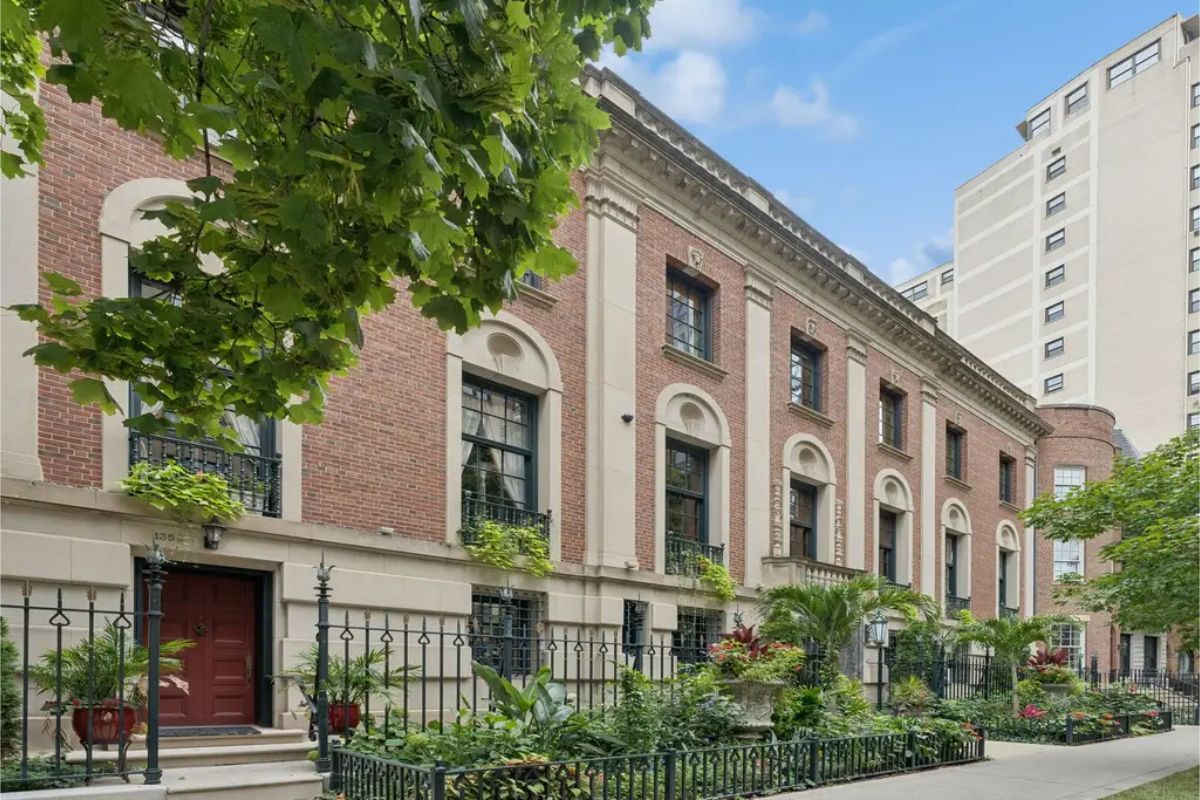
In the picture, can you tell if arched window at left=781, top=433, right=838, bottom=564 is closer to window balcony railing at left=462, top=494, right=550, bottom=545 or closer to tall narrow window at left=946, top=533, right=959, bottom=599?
window balcony railing at left=462, top=494, right=550, bottom=545

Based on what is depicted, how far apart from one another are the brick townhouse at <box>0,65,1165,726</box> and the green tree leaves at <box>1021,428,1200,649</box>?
5.99 m

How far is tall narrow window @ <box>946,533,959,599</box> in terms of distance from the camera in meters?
28.6

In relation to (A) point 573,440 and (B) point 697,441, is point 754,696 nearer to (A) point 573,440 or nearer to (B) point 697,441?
(A) point 573,440

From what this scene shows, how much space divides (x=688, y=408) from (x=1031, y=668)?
10.4 m

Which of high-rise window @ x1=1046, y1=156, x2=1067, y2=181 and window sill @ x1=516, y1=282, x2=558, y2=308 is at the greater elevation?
high-rise window @ x1=1046, y1=156, x2=1067, y2=181

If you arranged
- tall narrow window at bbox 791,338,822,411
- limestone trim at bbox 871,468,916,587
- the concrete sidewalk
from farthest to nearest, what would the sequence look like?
limestone trim at bbox 871,468,916,587, tall narrow window at bbox 791,338,822,411, the concrete sidewalk

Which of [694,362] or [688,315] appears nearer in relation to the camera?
[694,362]

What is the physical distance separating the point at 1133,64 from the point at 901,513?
4349 centimetres

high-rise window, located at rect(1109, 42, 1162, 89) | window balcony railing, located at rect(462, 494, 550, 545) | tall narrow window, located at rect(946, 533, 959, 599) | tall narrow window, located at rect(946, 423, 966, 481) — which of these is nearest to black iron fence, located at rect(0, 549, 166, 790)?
window balcony railing, located at rect(462, 494, 550, 545)

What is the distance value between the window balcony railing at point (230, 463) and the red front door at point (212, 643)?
39.5 inches

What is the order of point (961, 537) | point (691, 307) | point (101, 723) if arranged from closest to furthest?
1. point (101, 723)
2. point (691, 307)
3. point (961, 537)

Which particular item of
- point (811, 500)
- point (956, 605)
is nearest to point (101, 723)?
point (811, 500)

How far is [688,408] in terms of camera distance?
18.4 metres

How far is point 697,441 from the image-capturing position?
1853cm
